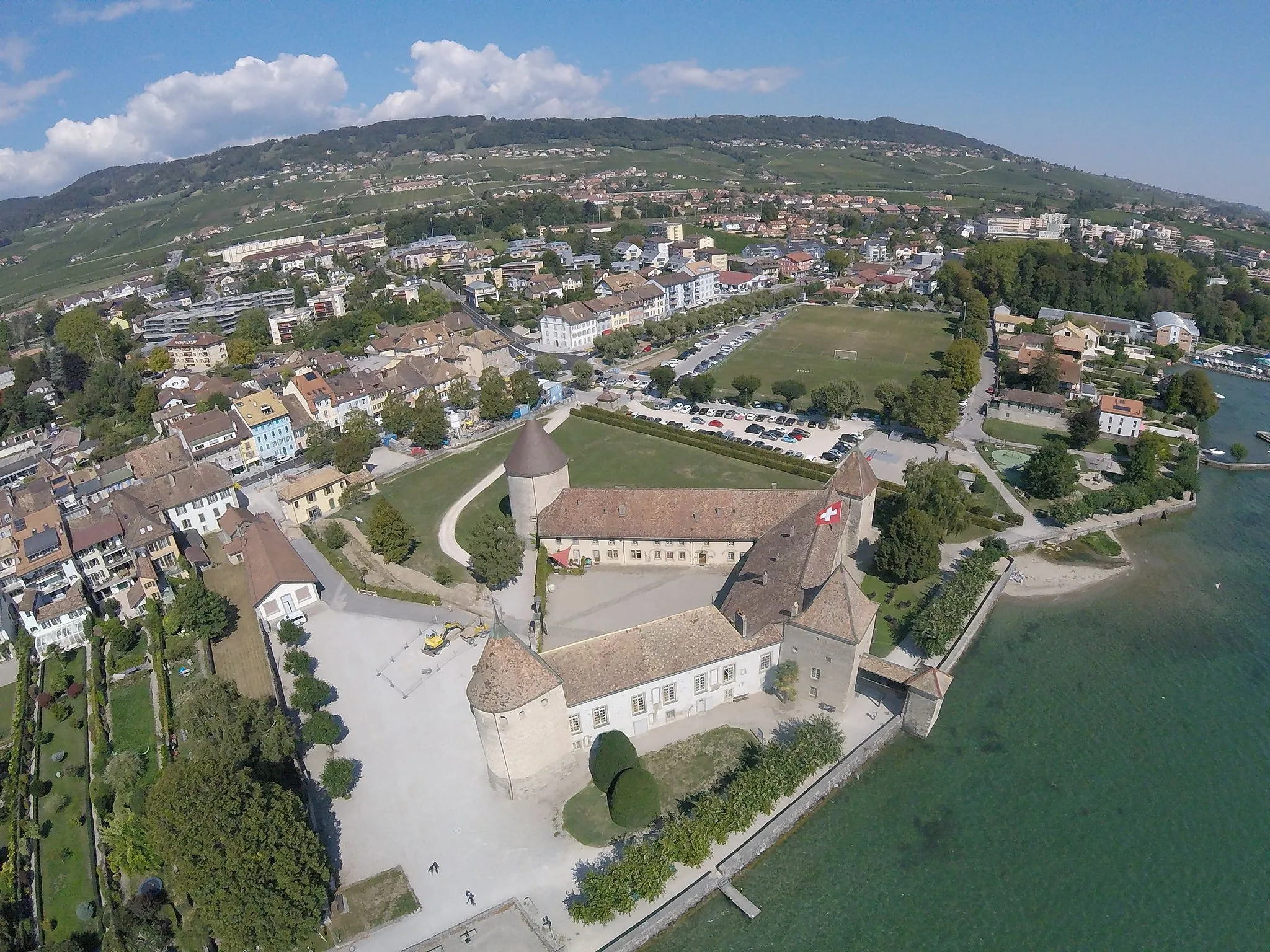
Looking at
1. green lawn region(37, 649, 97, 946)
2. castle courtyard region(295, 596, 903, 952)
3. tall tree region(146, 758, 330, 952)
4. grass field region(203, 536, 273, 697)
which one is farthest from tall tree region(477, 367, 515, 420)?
tall tree region(146, 758, 330, 952)

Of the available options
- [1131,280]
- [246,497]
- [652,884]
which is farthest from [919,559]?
[1131,280]

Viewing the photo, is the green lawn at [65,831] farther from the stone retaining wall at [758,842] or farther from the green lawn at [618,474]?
the green lawn at [618,474]

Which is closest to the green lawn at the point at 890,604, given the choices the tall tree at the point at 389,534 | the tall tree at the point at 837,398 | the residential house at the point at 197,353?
the tall tree at the point at 837,398

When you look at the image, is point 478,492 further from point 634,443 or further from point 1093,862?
point 1093,862

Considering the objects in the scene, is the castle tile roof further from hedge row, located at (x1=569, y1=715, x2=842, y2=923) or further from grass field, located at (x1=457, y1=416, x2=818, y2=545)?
grass field, located at (x1=457, y1=416, x2=818, y2=545)

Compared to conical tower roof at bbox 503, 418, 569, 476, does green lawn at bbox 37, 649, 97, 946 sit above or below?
below
